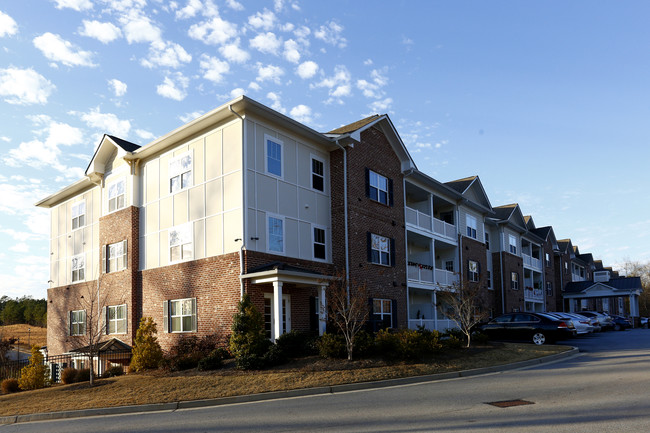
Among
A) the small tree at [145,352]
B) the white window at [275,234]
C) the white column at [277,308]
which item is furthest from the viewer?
the white window at [275,234]

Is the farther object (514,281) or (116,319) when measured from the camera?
(514,281)

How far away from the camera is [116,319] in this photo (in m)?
24.7

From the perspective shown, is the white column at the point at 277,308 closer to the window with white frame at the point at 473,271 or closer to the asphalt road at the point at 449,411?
the asphalt road at the point at 449,411

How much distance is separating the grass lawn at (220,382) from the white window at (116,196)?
966 centimetres

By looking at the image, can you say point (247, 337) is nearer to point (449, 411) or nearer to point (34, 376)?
point (449, 411)

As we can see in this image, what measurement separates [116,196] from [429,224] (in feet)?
52.0

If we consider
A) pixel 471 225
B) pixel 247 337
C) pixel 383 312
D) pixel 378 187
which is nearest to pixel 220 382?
pixel 247 337

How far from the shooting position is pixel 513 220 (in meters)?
44.1

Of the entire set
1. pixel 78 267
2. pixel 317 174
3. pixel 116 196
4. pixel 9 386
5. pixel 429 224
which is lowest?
pixel 9 386

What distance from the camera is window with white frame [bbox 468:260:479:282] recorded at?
111ft

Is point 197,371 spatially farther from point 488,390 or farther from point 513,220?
point 513,220

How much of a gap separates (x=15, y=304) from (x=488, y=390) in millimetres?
74587

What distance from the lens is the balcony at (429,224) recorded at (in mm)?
28016

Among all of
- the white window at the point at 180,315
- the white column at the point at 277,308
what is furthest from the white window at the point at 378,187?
the white window at the point at 180,315
